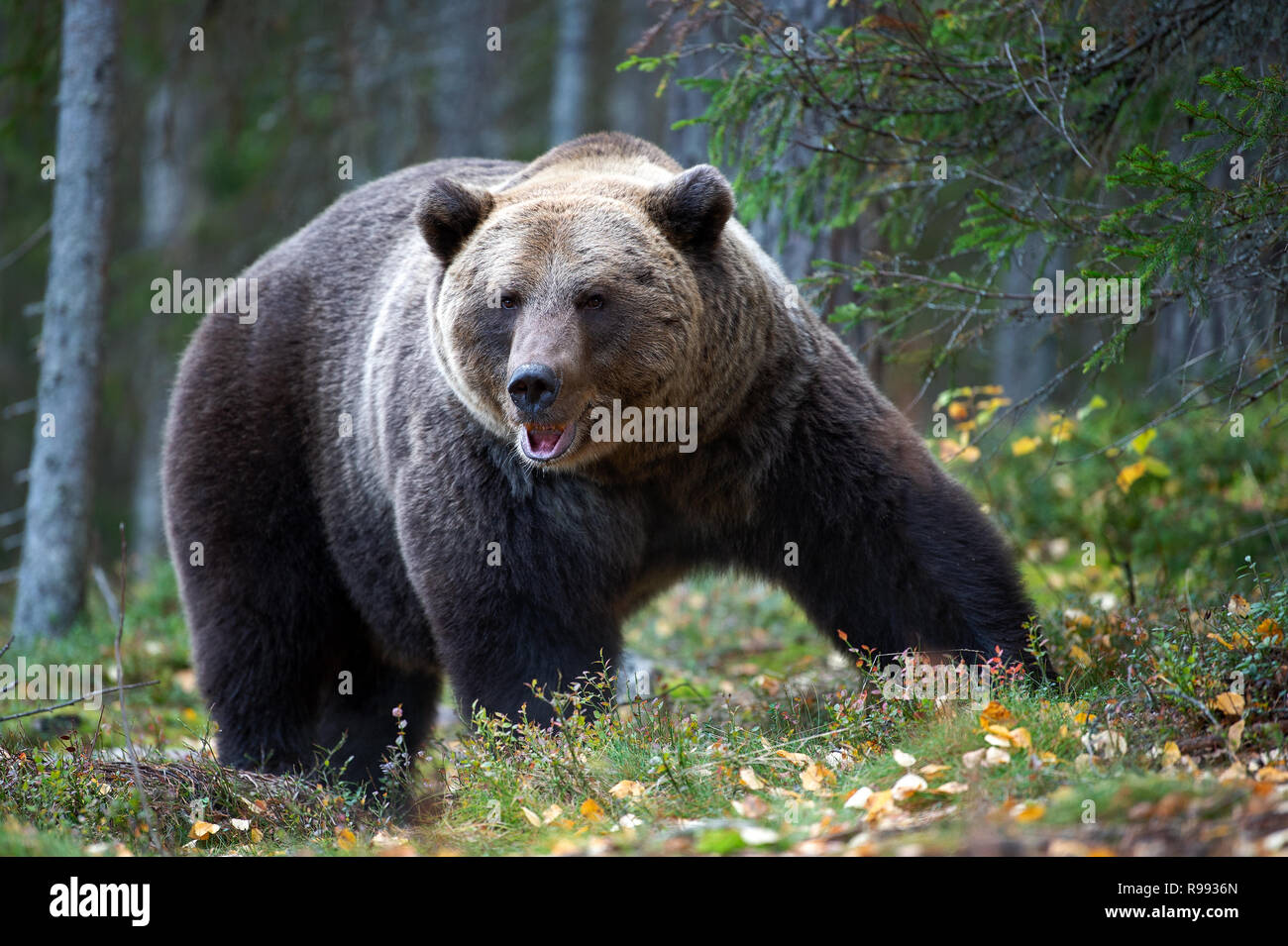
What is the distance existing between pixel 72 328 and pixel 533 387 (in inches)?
260

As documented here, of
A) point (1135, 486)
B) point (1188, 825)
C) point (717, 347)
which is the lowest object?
point (1188, 825)

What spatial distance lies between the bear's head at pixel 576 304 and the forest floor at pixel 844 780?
1.20m

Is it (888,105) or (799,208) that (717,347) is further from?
(799,208)

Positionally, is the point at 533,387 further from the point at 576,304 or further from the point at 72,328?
the point at 72,328

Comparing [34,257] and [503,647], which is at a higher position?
[34,257]

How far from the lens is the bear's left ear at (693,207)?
5445 millimetres

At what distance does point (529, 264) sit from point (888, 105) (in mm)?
2317

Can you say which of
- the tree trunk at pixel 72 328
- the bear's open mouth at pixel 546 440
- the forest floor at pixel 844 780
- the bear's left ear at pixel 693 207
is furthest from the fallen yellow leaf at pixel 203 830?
the tree trunk at pixel 72 328

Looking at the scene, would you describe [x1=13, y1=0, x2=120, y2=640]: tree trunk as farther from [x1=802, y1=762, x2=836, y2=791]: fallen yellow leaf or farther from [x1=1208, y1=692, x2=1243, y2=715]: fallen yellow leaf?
[x1=1208, y1=692, x2=1243, y2=715]: fallen yellow leaf

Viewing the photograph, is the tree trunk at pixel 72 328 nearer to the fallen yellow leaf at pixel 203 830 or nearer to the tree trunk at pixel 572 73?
the fallen yellow leaf at pixel 203 830

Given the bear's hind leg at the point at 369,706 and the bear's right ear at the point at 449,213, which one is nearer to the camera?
the bear's right ear at the point at 449,213
